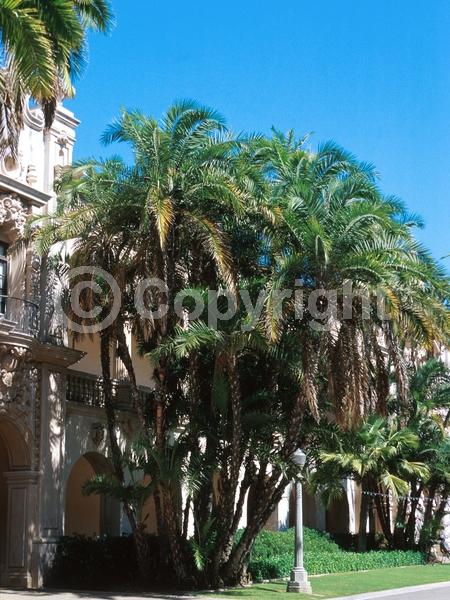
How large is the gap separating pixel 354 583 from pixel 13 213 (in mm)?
13045

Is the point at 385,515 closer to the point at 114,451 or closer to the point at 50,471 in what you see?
the point at 114,451

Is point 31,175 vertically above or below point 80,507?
above

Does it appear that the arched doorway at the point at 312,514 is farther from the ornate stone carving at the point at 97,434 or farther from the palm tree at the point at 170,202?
the palm tree at the point at 170,202

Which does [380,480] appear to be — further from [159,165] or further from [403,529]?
[159,165]

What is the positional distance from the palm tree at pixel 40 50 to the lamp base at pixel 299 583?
1182cm

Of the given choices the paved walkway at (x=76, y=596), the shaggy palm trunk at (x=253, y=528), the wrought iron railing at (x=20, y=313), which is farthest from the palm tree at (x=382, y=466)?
the wrought iron railing at (x=20, y=313)

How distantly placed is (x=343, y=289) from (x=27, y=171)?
8.82 meters

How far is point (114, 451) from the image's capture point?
2303cm

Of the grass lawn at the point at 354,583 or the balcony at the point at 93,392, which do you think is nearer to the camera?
the grass lawn at the point at 354,583

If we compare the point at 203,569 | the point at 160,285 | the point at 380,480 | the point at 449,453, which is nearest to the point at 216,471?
the point at 203,569

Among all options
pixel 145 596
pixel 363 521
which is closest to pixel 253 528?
pixel 145 596

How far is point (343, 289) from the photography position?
802 inches

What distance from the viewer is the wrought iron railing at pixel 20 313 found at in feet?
74.0

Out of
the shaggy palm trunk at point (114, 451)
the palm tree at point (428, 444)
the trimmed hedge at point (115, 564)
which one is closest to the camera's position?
the shaggy palm trunk at point (114, 451)
